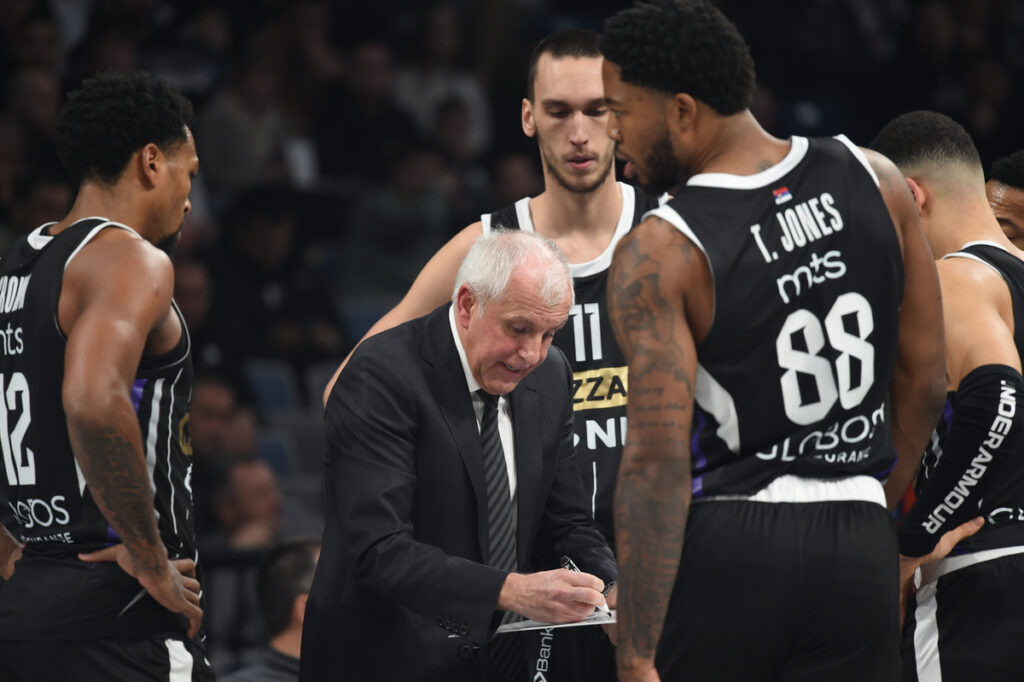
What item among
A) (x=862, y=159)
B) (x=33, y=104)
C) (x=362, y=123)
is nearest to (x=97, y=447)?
(x=862, y=159)

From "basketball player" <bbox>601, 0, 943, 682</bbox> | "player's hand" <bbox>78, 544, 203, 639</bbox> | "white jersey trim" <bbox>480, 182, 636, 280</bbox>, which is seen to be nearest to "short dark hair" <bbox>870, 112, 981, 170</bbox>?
"white jersey trim" <bbox>480, 182, 636, 280</bbox>

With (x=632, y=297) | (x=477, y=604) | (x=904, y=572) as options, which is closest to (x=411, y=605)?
(x=477, y=604)

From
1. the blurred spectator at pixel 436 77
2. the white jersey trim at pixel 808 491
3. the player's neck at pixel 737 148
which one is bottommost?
the white jersey trim at pixel 808 491

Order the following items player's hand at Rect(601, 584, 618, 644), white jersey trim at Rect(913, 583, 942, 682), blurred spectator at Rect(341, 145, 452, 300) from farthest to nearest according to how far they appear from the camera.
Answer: blurred spectator at Rect(341, 145, 452, 300), white jersey trim at Rect(913, 583, 942, 682), player's hand at Rect(601, 584, 618, 644)

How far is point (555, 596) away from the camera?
2.83 m

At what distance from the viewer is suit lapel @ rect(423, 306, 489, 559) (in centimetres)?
311

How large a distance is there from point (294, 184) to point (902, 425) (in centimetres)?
650

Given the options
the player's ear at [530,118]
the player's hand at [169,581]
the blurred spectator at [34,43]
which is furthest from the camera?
the blurred spectator at [34,43]

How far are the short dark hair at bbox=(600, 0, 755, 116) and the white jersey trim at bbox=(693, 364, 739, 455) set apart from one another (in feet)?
1.92

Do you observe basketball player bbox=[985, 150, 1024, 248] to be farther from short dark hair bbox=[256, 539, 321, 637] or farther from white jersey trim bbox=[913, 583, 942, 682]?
short dark hair bbox=[256, 539, 321, 637]

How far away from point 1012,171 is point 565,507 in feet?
6.04

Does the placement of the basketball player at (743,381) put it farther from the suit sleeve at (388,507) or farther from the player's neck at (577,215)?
the player's neck at (577,215)

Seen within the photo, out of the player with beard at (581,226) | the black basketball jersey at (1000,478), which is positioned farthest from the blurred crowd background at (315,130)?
the black basketball jersey at (1000,478)

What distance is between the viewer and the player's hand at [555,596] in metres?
2.82
